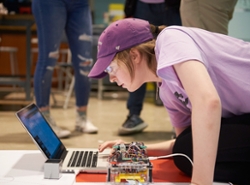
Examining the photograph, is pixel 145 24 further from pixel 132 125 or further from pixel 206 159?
pixel 132 125

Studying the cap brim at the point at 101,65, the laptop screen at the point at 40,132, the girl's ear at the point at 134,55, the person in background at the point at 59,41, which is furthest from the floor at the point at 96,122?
the girl's ear at the point at 134,55

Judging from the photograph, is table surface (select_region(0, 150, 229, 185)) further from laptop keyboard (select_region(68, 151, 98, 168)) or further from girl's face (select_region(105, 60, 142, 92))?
girl's face (select_region(105, 60, 142, 92))

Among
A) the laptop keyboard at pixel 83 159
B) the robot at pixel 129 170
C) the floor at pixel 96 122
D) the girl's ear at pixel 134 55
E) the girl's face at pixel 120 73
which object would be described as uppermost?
the girl's ear at pixel 134 55

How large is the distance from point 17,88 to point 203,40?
3226 mm

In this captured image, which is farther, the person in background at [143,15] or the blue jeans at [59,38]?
the person in background at [143,15]

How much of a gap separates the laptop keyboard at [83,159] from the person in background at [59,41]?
83 cm

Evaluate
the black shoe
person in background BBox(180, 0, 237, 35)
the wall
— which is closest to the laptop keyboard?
person in background BBox(180, 0, 237, 35)

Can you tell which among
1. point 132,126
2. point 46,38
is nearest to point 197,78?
point 46,38

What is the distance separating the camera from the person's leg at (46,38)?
209cm

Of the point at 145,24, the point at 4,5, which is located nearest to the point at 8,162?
the point at 145,24

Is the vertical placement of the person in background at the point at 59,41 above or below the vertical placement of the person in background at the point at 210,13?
below

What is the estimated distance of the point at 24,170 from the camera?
4.06ft

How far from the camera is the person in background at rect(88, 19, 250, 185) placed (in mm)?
897

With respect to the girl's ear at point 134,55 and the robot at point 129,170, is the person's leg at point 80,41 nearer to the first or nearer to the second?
the girl's ear at point 134,55
